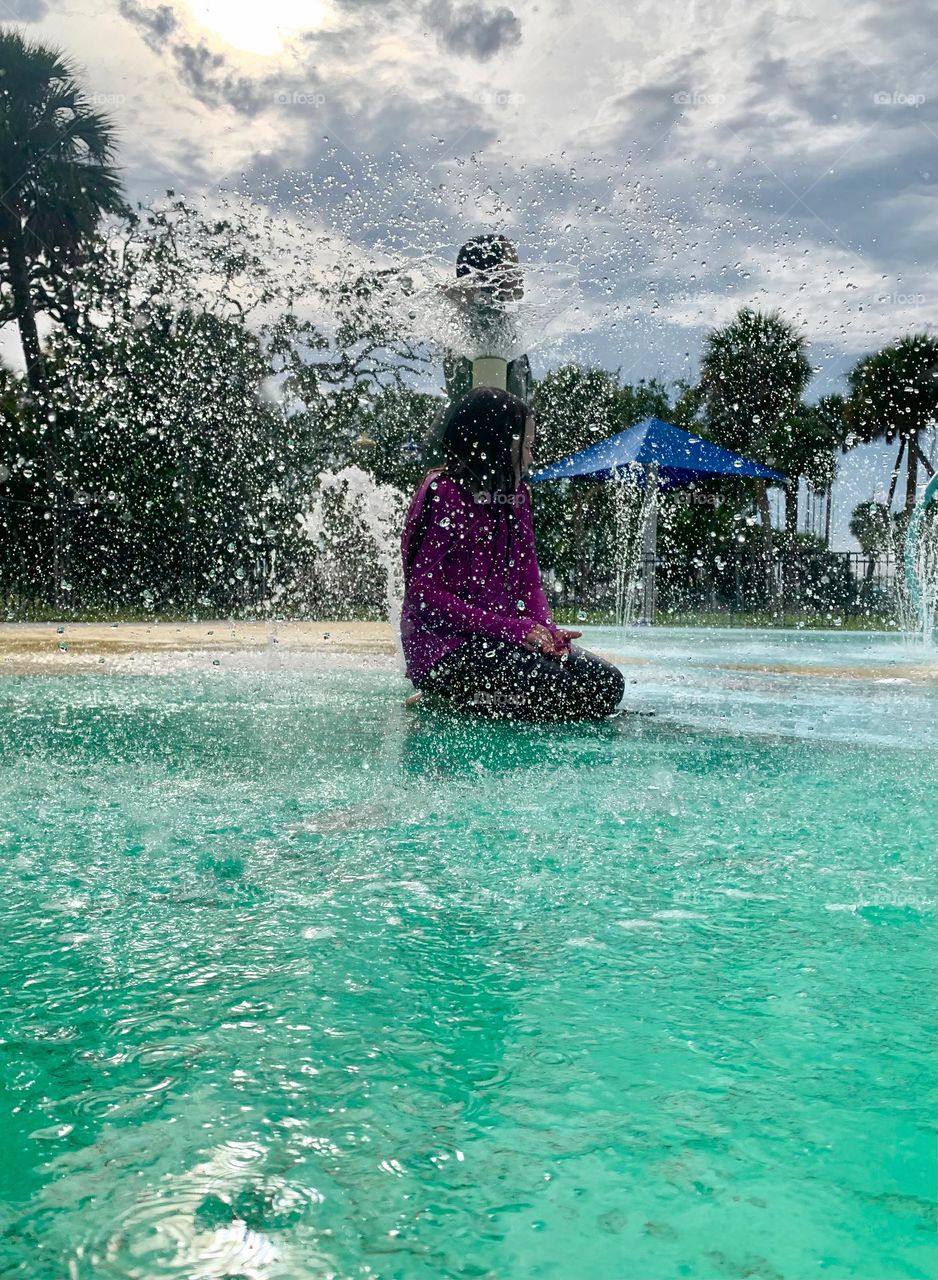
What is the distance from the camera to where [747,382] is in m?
39.5

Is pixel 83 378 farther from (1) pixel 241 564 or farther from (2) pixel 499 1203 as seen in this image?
(2) pixel 499 1203

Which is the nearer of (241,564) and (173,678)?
(173,678)

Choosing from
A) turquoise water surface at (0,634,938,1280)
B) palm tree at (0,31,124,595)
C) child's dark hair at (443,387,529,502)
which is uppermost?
palm tree at (0,31,124,595)

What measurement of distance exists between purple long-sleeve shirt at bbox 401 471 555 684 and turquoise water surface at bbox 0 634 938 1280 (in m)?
1.76

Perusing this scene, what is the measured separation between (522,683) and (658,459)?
12.3m

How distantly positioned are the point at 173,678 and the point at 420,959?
6281mm

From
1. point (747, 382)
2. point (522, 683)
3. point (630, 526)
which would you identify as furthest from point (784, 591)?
point (522, 683)

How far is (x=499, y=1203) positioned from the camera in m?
1.30

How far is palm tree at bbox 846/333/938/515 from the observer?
122ft

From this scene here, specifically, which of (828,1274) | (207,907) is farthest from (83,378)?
(828,1274)

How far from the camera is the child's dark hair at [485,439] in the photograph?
5543 mm

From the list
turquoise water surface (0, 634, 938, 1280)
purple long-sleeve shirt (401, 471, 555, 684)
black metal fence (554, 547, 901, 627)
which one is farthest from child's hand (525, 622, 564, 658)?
black metal fence (554, 547, 901, 627)

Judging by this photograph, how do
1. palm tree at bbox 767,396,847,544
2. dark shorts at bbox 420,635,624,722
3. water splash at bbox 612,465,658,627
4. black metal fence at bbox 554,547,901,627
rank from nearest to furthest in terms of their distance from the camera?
dark shorts at bbox 420,635,624,722 → water splash at bbox 612,465,658,627 → black metal fence at bbox 554,547,901,627 → palm tree at bbox 767,396,847,544

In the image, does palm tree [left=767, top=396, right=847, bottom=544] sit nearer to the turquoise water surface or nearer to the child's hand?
the child's hand
